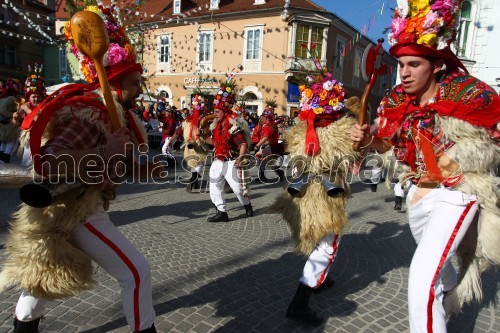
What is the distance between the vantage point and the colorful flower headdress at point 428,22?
2137 millimetres

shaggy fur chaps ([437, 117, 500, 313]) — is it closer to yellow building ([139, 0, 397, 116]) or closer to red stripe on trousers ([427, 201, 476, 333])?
red stripe on trousers ([427, 201, 476, 333])

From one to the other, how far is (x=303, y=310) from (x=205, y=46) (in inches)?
956

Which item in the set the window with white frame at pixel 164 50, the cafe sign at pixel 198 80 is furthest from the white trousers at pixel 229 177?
the window with white frame at pixel 164 50

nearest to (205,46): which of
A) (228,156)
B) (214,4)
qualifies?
(214,4)

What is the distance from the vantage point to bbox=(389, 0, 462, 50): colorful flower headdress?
2.14 m

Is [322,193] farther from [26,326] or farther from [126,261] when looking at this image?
[26,326]

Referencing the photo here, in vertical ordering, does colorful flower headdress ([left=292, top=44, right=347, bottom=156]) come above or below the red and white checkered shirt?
above

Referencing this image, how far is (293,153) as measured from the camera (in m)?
3.13

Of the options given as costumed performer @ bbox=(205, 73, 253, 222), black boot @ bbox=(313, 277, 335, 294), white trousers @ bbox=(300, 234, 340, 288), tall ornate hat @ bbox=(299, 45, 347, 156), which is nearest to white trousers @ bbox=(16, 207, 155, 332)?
white trousers @ bbox=(300, 234, 340, 288)

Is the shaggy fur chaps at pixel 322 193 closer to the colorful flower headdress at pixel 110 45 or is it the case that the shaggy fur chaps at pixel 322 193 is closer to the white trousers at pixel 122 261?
the white trousers at pixel 122 261

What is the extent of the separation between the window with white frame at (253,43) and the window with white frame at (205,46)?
267cm

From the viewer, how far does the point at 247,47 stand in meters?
23.9

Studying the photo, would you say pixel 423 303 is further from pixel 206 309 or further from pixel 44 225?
pixel 44 225

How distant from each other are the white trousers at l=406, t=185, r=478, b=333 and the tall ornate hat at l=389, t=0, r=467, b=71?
0.87m
